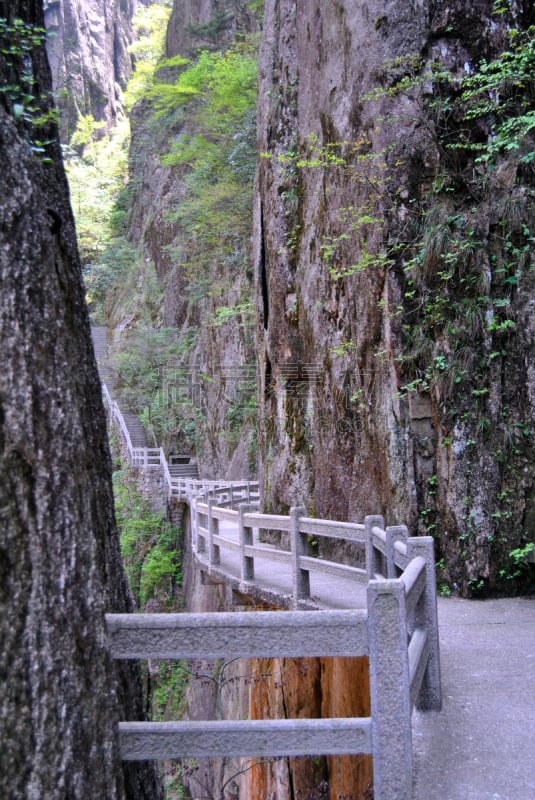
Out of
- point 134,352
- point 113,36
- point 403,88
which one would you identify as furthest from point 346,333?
point 113,36

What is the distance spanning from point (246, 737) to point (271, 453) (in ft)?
35.0

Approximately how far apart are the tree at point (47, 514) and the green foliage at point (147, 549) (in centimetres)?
1832

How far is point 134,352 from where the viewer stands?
3406 cm

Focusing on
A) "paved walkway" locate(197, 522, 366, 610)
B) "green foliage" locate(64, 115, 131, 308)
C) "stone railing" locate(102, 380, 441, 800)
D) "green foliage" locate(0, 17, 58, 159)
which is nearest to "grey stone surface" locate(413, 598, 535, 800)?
"stone railing" locate(102, 380, 441, 800)

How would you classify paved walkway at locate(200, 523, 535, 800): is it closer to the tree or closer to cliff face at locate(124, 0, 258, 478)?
the tree

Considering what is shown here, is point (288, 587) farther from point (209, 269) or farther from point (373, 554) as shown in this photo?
point (209, 269)

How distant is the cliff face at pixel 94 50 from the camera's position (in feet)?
174

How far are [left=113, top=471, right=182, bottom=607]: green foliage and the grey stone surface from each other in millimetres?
15662

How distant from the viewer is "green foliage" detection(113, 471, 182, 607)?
2134 cm

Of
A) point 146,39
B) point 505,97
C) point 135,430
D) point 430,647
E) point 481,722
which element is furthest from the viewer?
point 146,39

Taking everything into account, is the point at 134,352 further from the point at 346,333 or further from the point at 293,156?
the point at 346,333

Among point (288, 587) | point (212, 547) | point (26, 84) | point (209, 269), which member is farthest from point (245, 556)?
point (209, 269)

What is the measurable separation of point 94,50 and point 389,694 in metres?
62.5

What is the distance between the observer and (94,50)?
5612 centimetres
